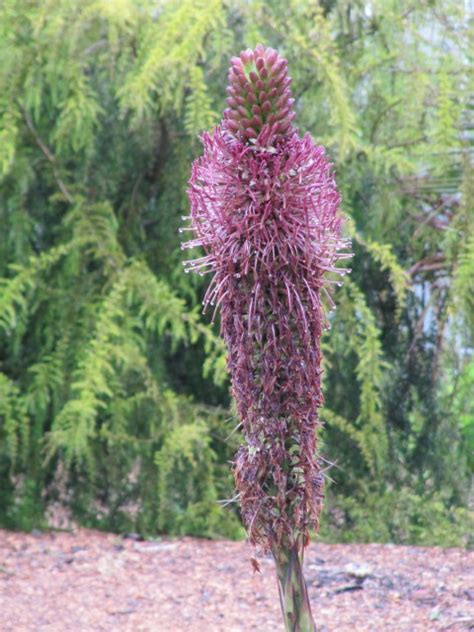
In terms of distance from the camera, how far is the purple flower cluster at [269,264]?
175cm

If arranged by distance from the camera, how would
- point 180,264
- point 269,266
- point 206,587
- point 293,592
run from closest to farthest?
point 269,266 → point 293,592 → point 206,587 → point 180,264

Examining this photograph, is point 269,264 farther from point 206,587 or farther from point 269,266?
point 206,587

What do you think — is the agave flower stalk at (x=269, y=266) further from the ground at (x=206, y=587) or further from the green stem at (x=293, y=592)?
the ground at (x=206, y=587)

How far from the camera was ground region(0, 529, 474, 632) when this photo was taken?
2.98 meters

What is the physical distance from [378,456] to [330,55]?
1823mm

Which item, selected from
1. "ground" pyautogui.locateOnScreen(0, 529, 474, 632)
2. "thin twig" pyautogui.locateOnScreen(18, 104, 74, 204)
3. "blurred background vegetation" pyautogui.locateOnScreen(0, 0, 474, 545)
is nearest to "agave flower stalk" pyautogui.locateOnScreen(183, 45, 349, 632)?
"ground" pyautogui.locateOnScreen(0, 529, 474, 632)

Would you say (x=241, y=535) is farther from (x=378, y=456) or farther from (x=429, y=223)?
(x=429, y=223)

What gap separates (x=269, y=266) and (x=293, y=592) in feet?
2.26

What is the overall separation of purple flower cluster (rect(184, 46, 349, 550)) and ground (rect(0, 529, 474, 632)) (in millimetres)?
1259

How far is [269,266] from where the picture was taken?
1.74 metres

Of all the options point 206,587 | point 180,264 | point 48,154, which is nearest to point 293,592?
point 206,587

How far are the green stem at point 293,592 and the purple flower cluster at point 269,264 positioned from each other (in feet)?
0.28

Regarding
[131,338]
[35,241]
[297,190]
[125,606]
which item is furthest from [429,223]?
[297,190]

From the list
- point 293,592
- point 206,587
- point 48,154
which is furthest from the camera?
point 48,154
